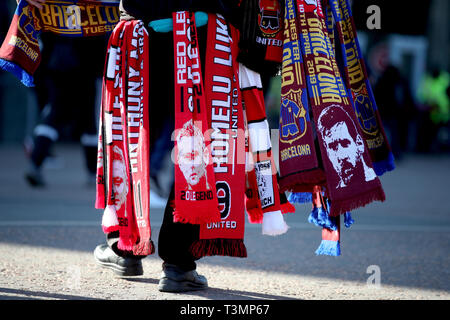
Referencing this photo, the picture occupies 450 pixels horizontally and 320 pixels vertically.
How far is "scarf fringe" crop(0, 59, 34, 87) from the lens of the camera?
125 inches

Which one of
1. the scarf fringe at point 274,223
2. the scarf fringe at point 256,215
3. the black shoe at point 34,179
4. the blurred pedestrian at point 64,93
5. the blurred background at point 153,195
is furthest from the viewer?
the black shoe at point 34,179

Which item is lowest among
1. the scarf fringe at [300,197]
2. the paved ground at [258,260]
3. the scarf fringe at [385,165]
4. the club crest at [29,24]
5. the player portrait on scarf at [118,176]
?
the paved ground at [258,260]

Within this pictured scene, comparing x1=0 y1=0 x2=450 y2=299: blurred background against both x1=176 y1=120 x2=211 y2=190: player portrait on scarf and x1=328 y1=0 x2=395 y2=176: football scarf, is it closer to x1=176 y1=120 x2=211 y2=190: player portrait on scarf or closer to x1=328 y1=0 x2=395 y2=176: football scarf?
x1=176 y1=120 x2=211 y2=190: player portrait on scarf

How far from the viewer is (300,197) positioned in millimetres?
3438

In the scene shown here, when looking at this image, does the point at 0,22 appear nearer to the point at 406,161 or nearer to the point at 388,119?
the point at 388,119

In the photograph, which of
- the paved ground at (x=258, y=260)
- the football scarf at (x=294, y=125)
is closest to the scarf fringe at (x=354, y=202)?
the football scarf at (x=294, y=125)

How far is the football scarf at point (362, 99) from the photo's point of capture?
326cm

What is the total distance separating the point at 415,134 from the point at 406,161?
2.58m

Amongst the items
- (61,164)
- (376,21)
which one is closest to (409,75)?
(61,164)

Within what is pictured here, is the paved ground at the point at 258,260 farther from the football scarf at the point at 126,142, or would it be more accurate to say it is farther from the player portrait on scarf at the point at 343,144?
the player portrait on scarf at the point at 343,144

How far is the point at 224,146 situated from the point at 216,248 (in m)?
0.42

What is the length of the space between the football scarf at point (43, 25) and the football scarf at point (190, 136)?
2.09 feet
